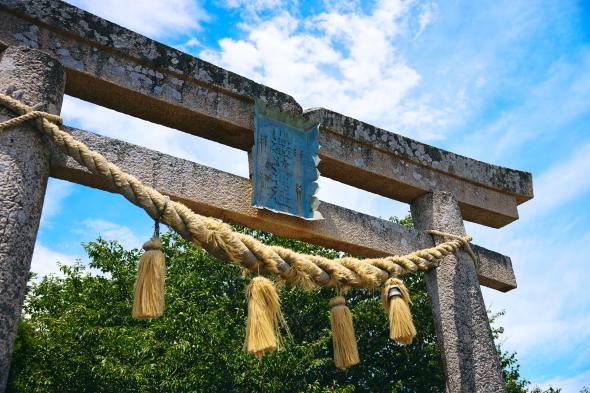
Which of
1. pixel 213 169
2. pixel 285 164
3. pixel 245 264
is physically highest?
pixel 285 164

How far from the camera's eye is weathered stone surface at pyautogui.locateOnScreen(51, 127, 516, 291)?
2932 millimetres

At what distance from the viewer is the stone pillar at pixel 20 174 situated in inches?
92.7

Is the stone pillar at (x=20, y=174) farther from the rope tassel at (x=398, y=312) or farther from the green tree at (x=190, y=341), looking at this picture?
the green tree at (x=190, y=341)

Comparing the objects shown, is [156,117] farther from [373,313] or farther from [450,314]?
[373,313]

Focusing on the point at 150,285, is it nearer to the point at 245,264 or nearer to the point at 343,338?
the point at 245,264

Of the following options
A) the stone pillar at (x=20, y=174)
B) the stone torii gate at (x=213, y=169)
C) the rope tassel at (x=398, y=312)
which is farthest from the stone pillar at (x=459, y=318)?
the stone pillar at (x=20, y=174)

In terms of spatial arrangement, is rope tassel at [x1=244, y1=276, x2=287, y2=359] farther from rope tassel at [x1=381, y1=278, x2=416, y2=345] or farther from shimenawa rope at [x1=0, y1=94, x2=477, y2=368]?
rope tassel at [x1=381, y1=278, x2=416, y2=345]

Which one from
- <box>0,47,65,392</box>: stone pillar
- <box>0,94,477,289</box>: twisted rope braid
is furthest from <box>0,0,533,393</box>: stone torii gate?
<box>0,94,477,289</box>: twisted rope braid

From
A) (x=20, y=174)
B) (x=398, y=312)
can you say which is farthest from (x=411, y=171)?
(x=20, y=174)

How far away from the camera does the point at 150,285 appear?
228 centimetres

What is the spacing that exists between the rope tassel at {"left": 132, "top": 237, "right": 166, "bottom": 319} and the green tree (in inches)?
161

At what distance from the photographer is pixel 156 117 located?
3.37 m

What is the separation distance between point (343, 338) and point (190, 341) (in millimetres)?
6132

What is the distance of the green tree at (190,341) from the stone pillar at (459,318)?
9.19ft
